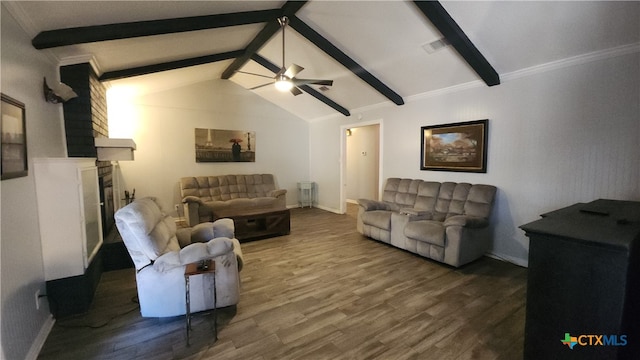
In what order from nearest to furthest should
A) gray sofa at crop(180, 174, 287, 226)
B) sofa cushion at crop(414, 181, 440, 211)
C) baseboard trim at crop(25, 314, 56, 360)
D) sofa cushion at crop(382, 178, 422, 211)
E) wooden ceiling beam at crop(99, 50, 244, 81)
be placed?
baseboard trim at crop(25, 314, 56, 360) → wooden ceiling beam at crop(99, 50, 244, 81) → sofa cushion at crop(414, 181, 440, 211) → sofa cushion at crop(382, 178, 422, 211) → gray sofa at crop(180, 174, 287, 226)

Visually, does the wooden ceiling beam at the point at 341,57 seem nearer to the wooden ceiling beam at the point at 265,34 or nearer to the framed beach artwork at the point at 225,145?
the wooden ceiling beam at the point at 265,34

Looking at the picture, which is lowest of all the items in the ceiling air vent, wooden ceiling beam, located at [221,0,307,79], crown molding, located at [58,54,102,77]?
crown molding, located at [58,54,102,77]

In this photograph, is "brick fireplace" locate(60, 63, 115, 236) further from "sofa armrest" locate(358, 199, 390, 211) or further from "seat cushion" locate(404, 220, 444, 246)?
"seat cushion" locate(404, 220, 444, 246)

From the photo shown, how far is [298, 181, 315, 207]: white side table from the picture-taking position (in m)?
7.13

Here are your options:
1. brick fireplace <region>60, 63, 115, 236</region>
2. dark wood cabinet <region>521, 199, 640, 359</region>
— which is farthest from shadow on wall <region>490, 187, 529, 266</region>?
brick fireplace <region>60, 63, 115, 236</region>

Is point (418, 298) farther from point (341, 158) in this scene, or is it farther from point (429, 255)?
point (341, 158)

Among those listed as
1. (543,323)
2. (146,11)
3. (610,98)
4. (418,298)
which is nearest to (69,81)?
(146,11)

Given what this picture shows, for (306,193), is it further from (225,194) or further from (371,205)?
(371,205)

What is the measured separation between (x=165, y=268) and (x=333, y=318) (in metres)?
1.46

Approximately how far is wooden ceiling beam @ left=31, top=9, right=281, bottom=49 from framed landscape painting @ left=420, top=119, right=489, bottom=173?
117 inches

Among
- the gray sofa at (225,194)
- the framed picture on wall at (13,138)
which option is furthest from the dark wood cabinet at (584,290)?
the gray sofa at (225,194)

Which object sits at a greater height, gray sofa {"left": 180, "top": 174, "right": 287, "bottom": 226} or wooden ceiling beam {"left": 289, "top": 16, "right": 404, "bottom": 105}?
wooden ceiling beam {"left": 289, "top": 16, "right": 404, "bottom": 105}

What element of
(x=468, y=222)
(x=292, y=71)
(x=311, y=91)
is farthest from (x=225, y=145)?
(x=468, y=222)

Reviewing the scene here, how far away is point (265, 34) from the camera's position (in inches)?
152
